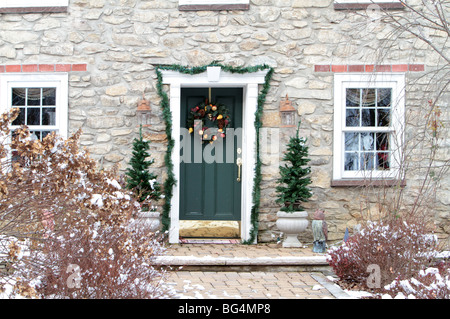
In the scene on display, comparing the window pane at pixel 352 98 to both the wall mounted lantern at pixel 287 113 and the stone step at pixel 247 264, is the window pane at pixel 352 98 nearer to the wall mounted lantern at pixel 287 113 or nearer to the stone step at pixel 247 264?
the wall mounted lantern at pixel 287 113

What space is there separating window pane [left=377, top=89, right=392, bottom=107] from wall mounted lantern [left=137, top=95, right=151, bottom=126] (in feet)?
11.1

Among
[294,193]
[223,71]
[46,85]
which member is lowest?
[294,193]

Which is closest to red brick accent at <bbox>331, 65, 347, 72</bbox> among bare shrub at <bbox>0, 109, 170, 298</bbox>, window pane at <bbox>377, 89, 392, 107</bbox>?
window pane at <bbox>377, 89, 392, 107</bbox>

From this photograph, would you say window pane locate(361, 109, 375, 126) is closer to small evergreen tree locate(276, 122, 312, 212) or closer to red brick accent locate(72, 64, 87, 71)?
small evergreen tree locate(276, 122, 312, 212)

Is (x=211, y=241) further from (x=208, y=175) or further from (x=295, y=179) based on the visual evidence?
(x=295, y=179)

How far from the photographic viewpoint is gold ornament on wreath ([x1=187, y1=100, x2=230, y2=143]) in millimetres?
8836

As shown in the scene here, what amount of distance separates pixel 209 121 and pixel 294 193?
170cm

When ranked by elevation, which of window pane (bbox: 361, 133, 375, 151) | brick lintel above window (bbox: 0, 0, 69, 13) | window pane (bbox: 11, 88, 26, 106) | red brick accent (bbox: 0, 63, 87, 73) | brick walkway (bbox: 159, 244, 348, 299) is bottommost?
brick walkway (bbox: 159, 244, 348, 299)

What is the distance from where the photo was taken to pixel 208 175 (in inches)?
351

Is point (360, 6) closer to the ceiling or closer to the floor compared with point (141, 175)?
closer to the ceiling

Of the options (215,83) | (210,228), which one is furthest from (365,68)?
(210,228)
